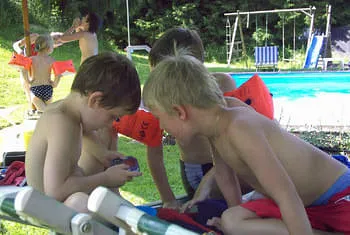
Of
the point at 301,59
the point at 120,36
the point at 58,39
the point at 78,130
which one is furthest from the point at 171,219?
the point at 120,36

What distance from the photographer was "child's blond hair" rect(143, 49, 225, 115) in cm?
185

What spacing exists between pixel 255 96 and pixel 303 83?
11.6 metres

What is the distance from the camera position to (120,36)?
21344 mm

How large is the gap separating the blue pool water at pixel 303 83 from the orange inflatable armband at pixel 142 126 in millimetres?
10272

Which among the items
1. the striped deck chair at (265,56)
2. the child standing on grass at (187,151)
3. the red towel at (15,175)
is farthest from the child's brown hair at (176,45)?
the striped deck chair at (265,56)

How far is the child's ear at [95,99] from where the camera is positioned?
2049 millimetres

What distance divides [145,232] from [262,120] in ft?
2.89

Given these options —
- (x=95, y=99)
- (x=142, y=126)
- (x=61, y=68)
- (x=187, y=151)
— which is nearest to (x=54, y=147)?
(x=95, y=99)

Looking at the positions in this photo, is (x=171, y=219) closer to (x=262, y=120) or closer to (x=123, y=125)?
(x=262, y=120)

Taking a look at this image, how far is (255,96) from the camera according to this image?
9.33ft

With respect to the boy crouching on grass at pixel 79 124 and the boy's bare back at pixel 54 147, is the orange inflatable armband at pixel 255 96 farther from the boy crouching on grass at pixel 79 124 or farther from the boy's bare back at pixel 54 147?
the boy's bare back at pixel 54 147

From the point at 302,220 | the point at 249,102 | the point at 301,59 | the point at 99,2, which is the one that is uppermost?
the point at 99,2

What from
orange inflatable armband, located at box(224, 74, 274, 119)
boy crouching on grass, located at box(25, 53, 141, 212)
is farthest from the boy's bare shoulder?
orange inflatable armband, located at box(224, 74, 274, 119)

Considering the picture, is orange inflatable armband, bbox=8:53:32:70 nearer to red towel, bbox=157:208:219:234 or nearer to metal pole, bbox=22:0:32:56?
metal pole, bbox=22:0:32:56
